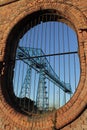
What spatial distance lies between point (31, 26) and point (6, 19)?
72cm

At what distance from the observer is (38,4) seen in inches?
245

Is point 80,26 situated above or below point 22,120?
above

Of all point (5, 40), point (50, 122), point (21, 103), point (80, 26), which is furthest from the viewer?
point (5, 40)

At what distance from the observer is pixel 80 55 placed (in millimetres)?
5078

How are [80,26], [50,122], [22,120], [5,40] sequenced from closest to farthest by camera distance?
[50,122] → [22,120] → [80,26] → [5,40]

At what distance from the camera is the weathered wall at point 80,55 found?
4574mm

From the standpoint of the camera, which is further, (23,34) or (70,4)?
(23,34)

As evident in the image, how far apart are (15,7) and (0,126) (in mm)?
3246

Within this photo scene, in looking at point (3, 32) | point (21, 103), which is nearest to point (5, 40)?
point (3, 32)

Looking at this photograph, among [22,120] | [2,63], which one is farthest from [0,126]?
[2,63]

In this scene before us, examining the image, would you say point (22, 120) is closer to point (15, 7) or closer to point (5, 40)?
point (5, 40)

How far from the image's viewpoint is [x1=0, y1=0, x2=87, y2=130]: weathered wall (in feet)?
15.0

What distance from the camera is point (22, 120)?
501cm

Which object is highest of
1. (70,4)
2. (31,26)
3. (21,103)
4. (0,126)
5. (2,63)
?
(70,4)
